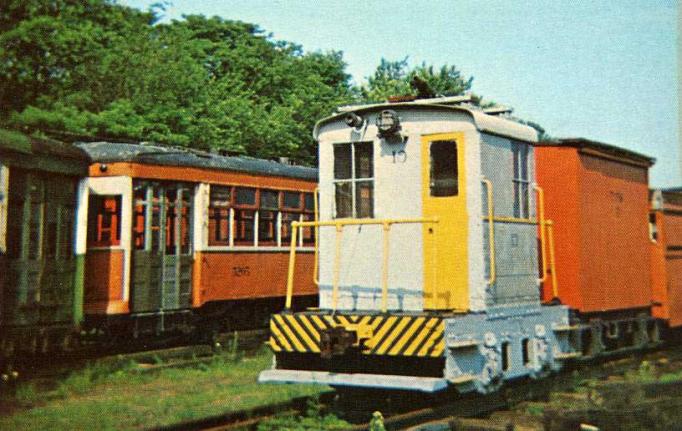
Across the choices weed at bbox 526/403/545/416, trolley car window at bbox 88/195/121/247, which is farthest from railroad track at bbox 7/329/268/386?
weed at bbox 526/403/545/416

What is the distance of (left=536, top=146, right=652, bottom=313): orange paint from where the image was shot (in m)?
10.9

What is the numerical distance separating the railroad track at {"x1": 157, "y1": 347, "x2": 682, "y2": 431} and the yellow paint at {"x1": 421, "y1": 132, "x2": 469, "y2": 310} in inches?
43.9

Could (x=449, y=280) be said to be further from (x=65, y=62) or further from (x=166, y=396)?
(x=65, y=62)

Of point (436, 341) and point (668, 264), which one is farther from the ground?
point (668, 264)

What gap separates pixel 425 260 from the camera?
874 centimetres

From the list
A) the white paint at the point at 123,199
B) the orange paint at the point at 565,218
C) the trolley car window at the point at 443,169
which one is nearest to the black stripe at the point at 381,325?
the trolley car window at the point at 443,169

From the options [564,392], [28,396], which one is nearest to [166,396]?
[28,396]

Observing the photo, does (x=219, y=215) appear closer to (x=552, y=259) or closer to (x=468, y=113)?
(x=552, y=259)

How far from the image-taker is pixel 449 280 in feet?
28.7

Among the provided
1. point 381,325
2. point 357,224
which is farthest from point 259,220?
point 381,325

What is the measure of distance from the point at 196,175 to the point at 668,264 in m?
8.53

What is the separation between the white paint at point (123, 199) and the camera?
12570 mm

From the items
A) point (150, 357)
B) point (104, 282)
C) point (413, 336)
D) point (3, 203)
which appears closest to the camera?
point (413, 336)

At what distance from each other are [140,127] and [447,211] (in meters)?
11.0
